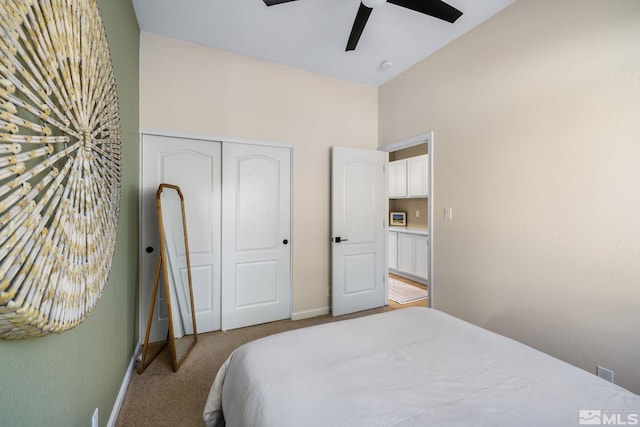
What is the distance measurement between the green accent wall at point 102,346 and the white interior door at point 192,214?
0.57 ft

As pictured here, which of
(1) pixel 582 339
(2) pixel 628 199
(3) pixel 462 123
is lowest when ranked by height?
(1) pixel 582 339

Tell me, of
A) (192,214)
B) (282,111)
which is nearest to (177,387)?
(192,214)

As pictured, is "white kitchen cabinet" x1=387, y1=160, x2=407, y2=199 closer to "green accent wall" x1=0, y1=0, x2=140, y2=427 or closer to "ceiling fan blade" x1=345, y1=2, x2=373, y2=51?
"ceiling fan blade" x1=345, y1=2, x2=373, y2=51

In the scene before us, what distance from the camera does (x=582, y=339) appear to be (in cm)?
176

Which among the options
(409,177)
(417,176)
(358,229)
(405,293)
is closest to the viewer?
(358,229)

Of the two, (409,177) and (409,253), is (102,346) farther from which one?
(409,177)

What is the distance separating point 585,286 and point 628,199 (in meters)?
0.60

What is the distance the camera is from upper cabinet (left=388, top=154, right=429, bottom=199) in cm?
453

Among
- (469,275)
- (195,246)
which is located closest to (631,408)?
(469,275)

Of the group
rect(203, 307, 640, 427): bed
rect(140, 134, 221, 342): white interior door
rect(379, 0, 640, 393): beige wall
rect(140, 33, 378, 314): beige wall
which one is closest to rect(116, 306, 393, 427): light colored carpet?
rect(140, 134, 221, 342): white interior door

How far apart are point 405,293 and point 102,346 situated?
12.0ft

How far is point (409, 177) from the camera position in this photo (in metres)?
4.82

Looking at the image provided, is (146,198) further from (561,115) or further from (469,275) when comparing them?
(561,115)

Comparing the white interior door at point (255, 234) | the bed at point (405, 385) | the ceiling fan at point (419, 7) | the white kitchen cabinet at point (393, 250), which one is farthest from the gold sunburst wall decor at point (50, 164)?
the white kitchen cabinet at point (393, 250)
